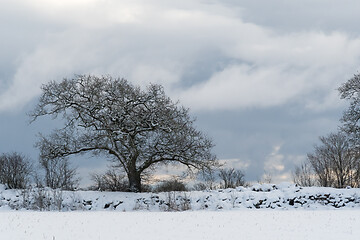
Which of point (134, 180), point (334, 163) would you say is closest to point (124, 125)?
point (134, 180)

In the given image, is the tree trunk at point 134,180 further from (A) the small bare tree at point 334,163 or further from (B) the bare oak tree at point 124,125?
(A) the small bare tree at point 334,163

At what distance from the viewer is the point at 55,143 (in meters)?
30.0

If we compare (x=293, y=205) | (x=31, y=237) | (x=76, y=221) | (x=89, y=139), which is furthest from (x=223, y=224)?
(x=89, y=139)

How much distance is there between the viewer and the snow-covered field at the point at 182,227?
14609 millimetres

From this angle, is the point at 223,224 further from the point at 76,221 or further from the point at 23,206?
the point at 23,206

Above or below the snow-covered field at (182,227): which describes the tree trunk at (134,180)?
above

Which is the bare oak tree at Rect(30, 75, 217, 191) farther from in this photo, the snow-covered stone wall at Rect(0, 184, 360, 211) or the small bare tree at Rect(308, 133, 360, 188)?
the small bare tree at Rect(308, 133, 360, 188)

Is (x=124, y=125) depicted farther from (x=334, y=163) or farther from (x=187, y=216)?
(x=334, y=163)

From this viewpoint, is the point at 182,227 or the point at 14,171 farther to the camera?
the point at 14,171

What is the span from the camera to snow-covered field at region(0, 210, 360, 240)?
1461 centimetres

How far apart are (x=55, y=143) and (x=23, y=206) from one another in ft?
15.2

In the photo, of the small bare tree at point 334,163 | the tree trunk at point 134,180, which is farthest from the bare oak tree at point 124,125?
the small bare tree at point 334,163

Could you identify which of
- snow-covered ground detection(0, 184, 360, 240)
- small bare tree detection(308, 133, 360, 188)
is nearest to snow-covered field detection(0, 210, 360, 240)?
snow-covered ground detection(0, 184, 360, 240)

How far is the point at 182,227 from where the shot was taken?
16.5m
